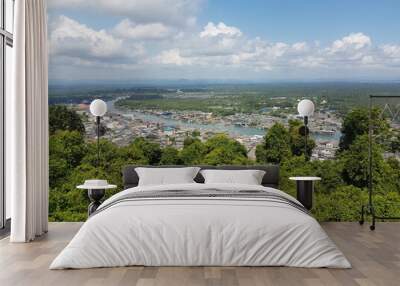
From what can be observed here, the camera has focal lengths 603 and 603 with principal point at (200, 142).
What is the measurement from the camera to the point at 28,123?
618 cm

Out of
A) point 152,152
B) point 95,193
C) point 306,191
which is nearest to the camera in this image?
point 95,193

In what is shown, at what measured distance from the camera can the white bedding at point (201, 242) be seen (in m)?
4.80

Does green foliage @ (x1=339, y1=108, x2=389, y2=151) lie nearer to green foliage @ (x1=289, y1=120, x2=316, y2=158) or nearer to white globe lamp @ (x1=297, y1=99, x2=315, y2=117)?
green foliage @ (x1=289, y1=120, x2=316, y2=158)

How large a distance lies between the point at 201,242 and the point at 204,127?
12.3 feet

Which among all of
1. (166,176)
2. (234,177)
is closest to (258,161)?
(234,177)

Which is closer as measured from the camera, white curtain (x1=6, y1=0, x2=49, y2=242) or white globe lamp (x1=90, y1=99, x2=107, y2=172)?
white curtain (x1=6, y1=0, x2=49, y2=242)

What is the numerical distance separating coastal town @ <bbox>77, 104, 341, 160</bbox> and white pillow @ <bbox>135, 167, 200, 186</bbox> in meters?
1.05

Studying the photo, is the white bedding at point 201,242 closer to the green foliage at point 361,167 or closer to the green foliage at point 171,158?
the green foliage at point 171,158

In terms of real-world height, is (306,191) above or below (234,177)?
below

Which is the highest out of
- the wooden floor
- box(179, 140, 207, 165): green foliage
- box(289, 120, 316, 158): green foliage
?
box(289, 120, 316, 158): green foliage

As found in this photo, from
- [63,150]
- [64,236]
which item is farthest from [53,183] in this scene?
[64,236]

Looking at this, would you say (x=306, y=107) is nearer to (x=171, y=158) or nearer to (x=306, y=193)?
(x=306, y=193)

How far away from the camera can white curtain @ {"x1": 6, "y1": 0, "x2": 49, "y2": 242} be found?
20.0ft

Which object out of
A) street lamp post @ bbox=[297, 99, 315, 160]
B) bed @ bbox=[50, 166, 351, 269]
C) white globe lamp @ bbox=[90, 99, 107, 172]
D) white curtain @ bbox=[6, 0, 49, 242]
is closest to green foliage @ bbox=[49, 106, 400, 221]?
street lamp post @ bbox=[297, 99, 315, 160]
